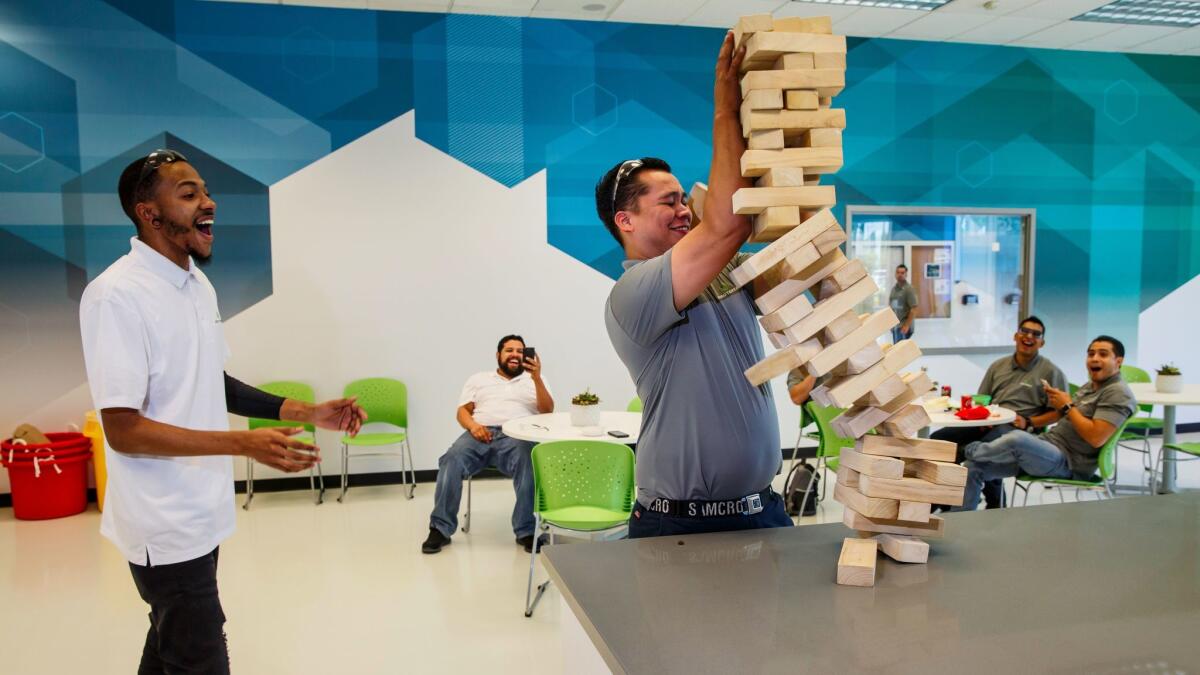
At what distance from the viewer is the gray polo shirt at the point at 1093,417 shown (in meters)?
4.43

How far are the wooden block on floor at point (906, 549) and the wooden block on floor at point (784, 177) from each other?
0.67 m

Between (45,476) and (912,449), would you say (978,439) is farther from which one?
(45,476)

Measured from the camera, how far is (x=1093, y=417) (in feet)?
14.9

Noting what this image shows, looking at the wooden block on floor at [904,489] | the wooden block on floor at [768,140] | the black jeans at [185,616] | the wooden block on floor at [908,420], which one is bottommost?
the black jeans at [185,616]

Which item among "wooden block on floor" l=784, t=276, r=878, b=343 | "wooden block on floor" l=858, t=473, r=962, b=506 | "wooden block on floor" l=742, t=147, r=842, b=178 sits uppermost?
"wooden block on floor" l=742, t=147, r=842, b=178

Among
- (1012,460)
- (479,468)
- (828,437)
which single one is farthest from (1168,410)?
(479,468)

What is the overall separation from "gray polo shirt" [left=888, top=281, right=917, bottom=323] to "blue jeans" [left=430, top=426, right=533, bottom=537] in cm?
395

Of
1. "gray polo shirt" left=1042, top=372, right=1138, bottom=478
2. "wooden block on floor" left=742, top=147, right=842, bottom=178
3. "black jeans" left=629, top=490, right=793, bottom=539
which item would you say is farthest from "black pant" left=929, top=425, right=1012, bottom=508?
"wooden block on floor" left=742, top=147, right=842, bottom=178

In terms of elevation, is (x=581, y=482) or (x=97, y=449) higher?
(x=581, y=482)

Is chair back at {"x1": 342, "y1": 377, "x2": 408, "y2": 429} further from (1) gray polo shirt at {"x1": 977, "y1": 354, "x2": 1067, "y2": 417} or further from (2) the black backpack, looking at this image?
(1) gray polo shirt at {"x1": 977, "y1": 354, "x2": 1067, "y2": 417}

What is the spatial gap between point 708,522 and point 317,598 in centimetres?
285

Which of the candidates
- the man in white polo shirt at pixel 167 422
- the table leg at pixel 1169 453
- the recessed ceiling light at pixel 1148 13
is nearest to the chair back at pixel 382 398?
the man in white polo shirt at pixel 167 422

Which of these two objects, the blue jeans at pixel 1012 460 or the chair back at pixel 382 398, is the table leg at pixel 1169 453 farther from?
the chair back at pixel 382 398

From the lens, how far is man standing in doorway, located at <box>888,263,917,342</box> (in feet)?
23.8
